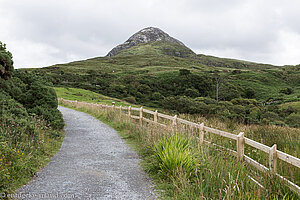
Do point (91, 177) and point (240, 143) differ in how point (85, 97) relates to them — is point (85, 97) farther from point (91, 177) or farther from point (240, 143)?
point (240, 143)

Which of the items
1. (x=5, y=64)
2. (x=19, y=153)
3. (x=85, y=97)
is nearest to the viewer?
(x=19, y=153)

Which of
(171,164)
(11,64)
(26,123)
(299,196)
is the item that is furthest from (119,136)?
(299,196)

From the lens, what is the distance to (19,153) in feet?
17.7

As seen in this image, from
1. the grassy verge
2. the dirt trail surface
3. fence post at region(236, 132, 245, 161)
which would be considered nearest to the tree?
the grassy verge

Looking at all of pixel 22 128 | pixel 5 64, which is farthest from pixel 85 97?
pixel 22 128

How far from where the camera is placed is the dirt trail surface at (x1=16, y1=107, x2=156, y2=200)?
4.59m

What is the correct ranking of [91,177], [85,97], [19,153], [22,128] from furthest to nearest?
1. [85,97]
2. [22,128]
3. [91,177]
4. [19,153]

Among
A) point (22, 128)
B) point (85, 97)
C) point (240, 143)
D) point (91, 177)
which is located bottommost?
point (91, 177)

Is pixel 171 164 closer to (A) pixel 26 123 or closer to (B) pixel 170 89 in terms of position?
(A) pixel 26 123

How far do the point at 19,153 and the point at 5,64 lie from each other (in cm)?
562

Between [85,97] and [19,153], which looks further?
[85,97]

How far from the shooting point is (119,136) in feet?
37.2

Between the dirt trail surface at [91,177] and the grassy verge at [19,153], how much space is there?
0.69 feet

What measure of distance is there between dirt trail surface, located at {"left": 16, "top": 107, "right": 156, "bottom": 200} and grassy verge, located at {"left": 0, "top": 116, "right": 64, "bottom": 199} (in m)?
0.21
